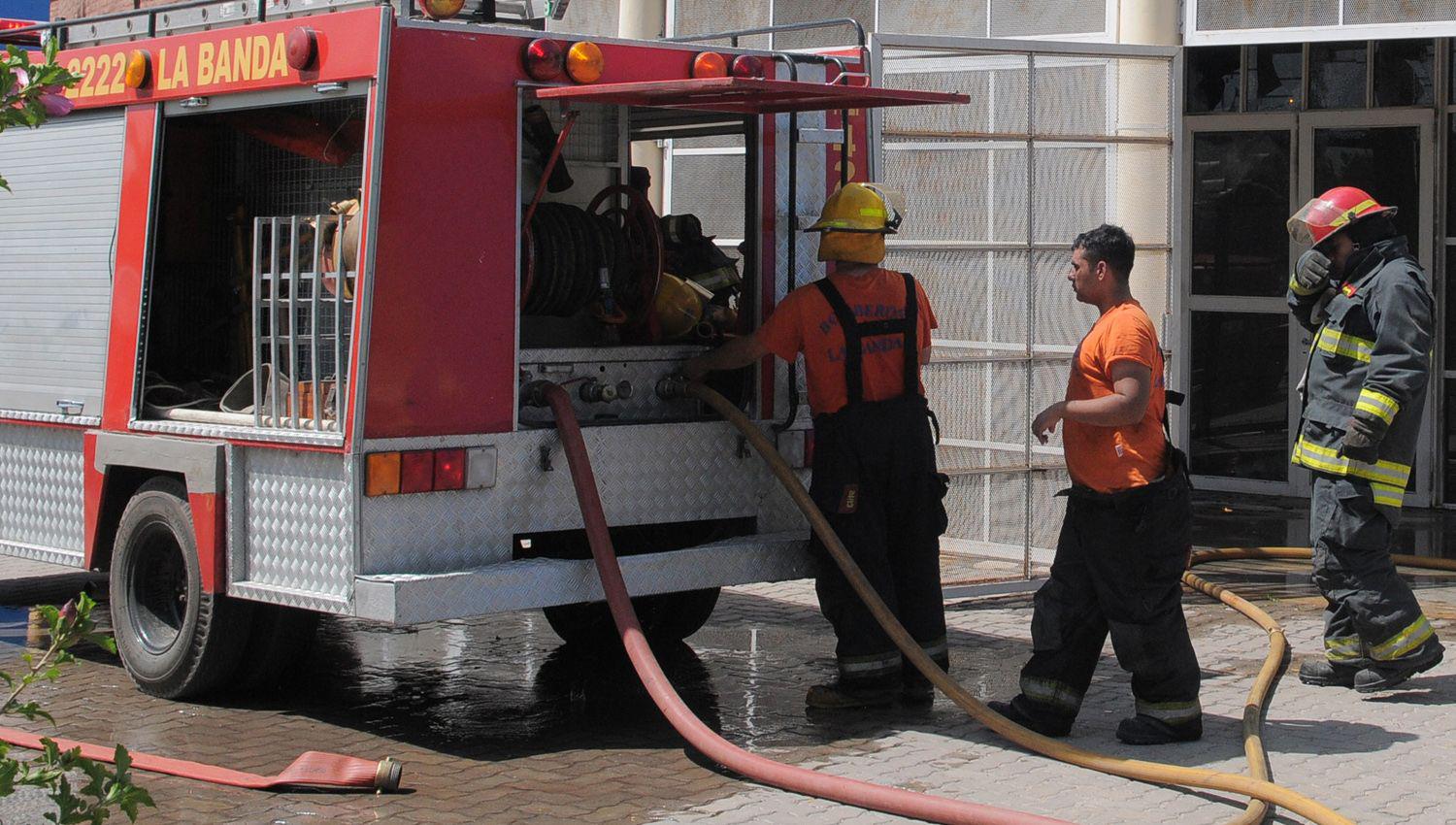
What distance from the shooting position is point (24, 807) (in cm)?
559

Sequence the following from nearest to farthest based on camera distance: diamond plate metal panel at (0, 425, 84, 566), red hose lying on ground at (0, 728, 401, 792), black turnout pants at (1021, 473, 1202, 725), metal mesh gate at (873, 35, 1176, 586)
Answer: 1. red hose lying on ground at (0, 728, 401, 792)
2. black turnout pants at (1021, 473, 1202, 725)
3. diamond plate metal panel at (0, 425, 84, 566)
4. metal mesh gate at (873, 35, 1176, 586)

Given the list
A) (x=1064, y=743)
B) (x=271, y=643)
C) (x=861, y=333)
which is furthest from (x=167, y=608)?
(x=1064, y=743)

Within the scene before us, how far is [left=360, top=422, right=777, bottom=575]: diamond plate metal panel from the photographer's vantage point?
6180 millimetres

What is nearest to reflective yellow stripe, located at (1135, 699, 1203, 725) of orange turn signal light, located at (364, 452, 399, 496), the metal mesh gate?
orange turn signal light, located at (364, 452, 399, 496)

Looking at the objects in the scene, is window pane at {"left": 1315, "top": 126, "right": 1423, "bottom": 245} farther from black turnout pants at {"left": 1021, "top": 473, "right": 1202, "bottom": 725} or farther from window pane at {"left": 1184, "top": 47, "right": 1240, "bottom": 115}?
black turnout pants at {"left": 1021, "top": 473, "right": 1202, "bottom": 725}

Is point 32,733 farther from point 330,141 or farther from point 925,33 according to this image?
point 925,33

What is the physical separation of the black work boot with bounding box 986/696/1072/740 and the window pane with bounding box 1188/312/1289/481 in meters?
6.14

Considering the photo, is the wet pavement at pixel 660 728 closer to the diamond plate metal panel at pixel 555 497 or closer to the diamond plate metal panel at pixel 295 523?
the diamond plate metal panel at pixel 295 523

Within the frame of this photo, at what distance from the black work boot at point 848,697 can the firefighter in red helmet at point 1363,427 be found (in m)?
1.67

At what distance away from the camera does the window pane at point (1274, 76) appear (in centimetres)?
1168

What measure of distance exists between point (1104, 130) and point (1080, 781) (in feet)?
14.3

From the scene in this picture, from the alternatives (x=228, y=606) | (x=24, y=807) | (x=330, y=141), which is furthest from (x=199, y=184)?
(x=24, y=807)

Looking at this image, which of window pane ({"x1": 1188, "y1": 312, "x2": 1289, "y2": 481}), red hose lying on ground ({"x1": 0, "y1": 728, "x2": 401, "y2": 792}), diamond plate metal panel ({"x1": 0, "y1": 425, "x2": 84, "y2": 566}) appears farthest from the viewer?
window pane ({"x1": 1188, "y1": 312, "x2": 1289, "y2": 481})

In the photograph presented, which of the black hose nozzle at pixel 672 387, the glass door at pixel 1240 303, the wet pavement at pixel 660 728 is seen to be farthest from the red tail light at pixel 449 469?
the glass door at pixel 1240 303
